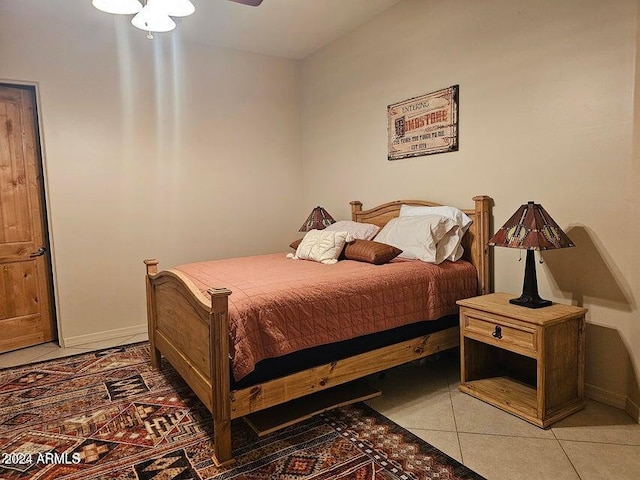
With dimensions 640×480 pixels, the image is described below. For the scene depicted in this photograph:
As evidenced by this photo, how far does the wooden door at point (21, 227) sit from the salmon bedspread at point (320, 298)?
5.41 ft

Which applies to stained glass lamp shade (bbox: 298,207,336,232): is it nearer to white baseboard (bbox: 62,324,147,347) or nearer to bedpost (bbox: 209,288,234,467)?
white baseboard (bbox: 62,324,147,347)

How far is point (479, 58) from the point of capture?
9.84 feet

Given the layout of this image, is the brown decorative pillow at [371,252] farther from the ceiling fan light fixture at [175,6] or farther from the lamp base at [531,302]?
the ceiling fan light fixture at [175,6]

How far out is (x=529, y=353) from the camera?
2.25 meters

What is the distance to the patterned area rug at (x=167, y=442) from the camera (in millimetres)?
1931

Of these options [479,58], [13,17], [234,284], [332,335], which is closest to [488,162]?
[479,58]

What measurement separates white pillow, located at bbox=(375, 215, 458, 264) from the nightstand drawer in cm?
49

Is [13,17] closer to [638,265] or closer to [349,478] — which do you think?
[349,478]

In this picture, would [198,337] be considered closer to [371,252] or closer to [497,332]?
[371,252]

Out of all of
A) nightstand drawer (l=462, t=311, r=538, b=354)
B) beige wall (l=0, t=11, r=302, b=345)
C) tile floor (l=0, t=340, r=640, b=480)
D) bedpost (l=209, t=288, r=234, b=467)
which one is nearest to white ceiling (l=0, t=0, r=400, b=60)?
beige wall (l=0, t=11, r=302, b=345)

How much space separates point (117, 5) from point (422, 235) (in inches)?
89.4

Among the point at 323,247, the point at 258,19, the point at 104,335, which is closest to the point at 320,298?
the point at 323,247

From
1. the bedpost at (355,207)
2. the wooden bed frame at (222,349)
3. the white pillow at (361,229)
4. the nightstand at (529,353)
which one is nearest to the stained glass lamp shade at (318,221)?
the bedpost at (355,207)

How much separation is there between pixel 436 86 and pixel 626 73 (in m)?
Result: 1.32
